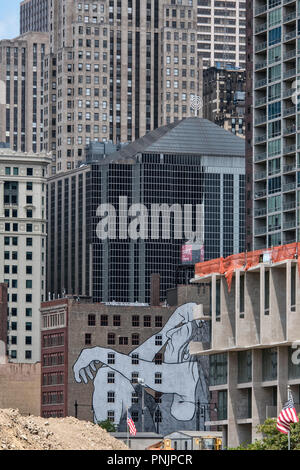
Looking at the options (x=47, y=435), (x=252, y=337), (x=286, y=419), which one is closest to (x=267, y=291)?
(x=252, y=337)

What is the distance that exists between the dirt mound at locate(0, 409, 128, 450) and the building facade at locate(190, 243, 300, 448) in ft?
171

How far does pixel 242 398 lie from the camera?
16312cm

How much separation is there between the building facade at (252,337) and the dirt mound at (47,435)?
51980 mm

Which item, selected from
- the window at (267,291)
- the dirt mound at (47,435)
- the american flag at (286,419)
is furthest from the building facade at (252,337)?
the dirt mound at (47,435)

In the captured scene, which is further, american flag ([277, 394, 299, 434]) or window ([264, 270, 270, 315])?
window ([264, 270, 270, 315])

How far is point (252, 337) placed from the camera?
15988 cm

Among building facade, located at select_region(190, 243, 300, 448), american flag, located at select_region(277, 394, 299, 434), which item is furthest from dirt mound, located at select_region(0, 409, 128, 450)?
building facade, located at select_region(190, 243, 300, 448)

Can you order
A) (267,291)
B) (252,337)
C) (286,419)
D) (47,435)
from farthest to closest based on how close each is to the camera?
1. (252,337)
2. (267,291)
3. (286,419)
4. (47,435)

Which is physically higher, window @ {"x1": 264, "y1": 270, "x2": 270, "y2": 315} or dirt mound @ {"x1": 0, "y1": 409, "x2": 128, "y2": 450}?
window @ {"x1": 264, "y1": 270, "x2": 270, "y2": 315}

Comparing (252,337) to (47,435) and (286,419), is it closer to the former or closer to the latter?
(286,419)

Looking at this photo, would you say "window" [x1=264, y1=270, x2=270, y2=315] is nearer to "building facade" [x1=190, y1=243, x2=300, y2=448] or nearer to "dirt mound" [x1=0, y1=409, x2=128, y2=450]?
"building facade" [x1=190, y1=243, x2=300, y2=448]

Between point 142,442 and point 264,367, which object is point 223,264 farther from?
point 142,442

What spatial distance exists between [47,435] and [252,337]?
89.4m

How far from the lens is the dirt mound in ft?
205
